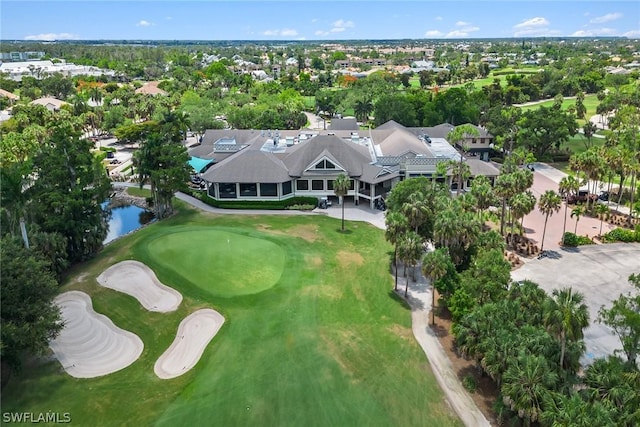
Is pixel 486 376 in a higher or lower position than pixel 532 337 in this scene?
lower

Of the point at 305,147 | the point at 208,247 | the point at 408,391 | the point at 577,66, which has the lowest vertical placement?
the point at 408,391

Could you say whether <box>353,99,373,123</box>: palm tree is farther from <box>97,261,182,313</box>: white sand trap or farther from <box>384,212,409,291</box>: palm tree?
<box>97,261,182,313</box>: white sand trap

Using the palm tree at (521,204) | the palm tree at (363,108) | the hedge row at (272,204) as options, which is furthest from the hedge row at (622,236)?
the palm tree at (363,108)

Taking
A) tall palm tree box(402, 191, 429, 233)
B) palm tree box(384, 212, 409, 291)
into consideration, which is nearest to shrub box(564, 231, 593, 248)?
tall palm tree box(402, 191, 429, 233)

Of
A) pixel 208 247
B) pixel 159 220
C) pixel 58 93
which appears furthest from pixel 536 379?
pixel 58 93

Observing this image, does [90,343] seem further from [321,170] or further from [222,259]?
[321,170]

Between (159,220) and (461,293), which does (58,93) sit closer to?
(159,220)

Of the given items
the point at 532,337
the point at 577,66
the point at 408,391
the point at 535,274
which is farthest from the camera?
the point at 577,66
